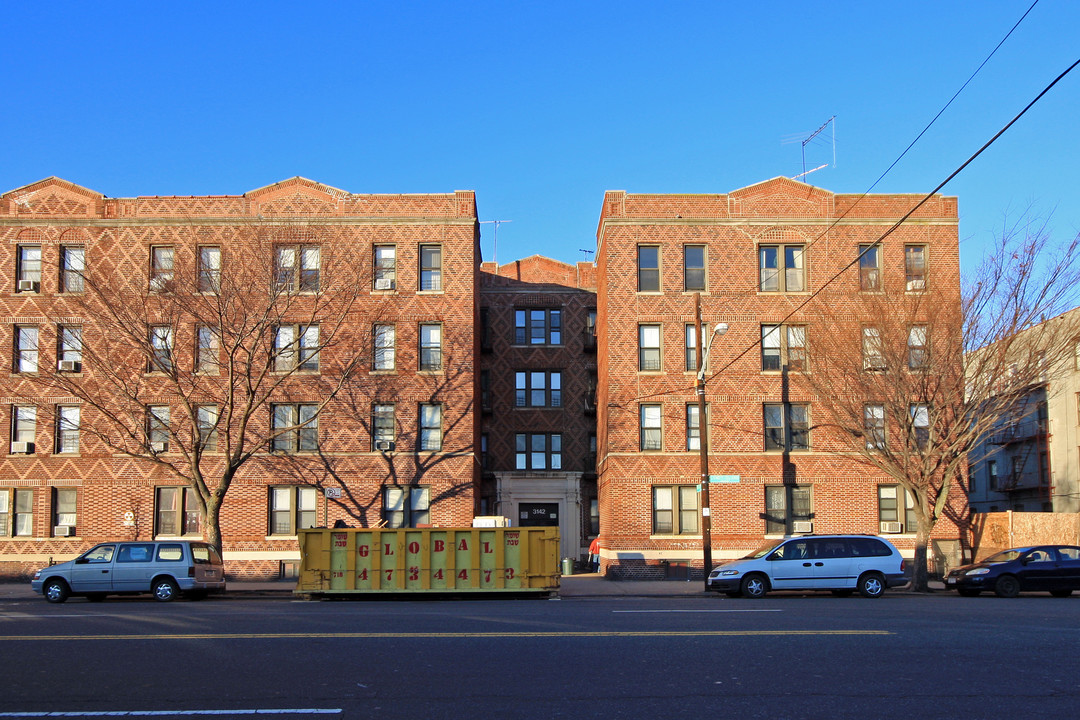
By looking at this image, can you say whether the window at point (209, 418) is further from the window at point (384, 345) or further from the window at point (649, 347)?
the window at point (649, 347)

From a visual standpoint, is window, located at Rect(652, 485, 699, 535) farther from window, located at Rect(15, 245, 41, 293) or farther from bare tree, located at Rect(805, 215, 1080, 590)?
window, located at Rect(15, 245, 41, 293)

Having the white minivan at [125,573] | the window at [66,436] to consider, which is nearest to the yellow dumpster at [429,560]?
the white minivan at [125,573]

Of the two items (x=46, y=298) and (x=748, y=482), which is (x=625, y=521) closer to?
(x=748, y=482)

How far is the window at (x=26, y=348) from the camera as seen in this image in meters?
34.0

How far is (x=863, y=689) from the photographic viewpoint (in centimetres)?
946

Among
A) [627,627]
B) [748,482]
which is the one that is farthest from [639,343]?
[627,627]

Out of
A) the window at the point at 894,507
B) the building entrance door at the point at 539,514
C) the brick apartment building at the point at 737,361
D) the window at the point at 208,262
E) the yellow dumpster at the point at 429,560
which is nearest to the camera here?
the yellow dumpster at the point at 429,560

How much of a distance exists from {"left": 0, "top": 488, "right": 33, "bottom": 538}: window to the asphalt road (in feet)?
62.9

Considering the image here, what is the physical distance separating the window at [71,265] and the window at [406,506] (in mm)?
12838

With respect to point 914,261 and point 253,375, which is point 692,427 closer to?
point 914,261

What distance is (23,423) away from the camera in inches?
1335

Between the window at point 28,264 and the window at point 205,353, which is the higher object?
the window at point 28,264

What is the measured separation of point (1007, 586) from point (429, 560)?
1419 centimetres

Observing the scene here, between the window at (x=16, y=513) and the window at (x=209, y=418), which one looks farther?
the window at (x=16, y=513)
